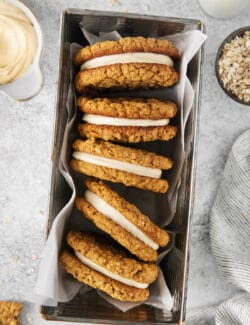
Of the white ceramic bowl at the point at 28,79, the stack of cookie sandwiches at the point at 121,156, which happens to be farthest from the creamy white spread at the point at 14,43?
the stack of cookie sandwiches at the point at 121,156

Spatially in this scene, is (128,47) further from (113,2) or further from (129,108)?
(113,2)

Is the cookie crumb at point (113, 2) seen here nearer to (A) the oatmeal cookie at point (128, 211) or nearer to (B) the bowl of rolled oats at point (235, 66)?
(B) the bowl of rolled oats at point (235, 66)

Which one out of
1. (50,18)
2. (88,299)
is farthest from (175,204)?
(50,18)

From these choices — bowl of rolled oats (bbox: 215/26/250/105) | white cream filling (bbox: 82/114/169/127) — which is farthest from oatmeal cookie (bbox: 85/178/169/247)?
bowl of rolled oats (bbox: 215/26/250/105)

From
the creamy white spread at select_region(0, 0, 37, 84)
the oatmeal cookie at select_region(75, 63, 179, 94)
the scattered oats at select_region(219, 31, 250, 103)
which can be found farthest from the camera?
the scattered oats at select_region(219, 31, 250, 103)

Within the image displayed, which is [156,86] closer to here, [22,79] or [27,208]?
[22,79]

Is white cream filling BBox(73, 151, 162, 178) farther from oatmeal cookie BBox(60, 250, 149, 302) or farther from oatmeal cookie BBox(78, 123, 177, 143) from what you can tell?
oatmeal cookie BBox(60, 250, 149, 302)

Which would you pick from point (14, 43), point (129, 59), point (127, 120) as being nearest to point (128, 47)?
point (129, 59)
